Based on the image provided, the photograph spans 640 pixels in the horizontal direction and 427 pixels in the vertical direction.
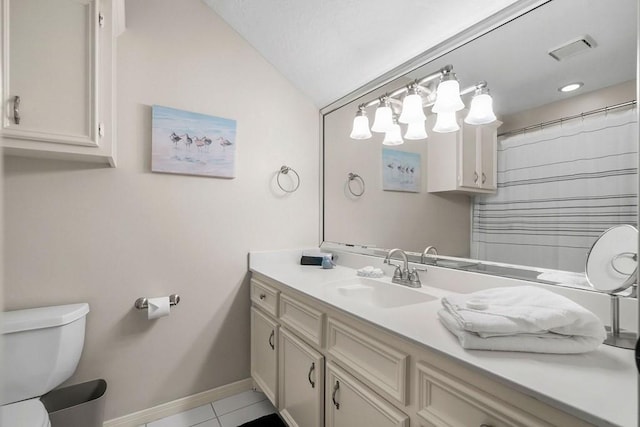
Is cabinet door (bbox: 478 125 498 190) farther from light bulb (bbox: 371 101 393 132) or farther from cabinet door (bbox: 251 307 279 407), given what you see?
cabinet door (bbox: 251 307 279 407)

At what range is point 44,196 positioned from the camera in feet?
4.65

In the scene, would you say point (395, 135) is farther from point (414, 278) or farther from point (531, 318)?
point (531, 318)

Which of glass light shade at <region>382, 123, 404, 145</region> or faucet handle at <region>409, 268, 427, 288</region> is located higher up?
glass light shade at <region>382, 123, 404, 145</region>

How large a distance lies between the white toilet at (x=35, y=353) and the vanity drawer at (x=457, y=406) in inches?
55.2

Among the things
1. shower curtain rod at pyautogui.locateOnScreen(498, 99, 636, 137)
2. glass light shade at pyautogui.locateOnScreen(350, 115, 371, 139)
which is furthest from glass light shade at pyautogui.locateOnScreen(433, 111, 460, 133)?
glass light shade at pyautogui.locateOnScreen(350, 115, 371, 139)

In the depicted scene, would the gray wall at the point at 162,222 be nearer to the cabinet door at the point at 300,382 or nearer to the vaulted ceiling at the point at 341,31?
the vaulted ceiling at the point at 341,31

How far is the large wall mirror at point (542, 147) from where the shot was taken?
0.99m

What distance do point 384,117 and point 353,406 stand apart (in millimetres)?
1512

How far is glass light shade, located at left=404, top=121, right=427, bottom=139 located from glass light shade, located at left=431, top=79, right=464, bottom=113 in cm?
21

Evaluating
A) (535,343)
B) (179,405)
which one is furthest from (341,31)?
(179,405)

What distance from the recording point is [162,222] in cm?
170

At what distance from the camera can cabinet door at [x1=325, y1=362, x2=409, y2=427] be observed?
0.92 metres

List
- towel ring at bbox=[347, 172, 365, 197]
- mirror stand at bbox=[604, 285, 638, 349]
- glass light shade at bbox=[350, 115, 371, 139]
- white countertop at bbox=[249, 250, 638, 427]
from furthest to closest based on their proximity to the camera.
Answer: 1. towel ring at bbox=[347, 172, 365, 197]
2. glass light shade at bbox=[350, 115, 371, 139]
3. mirror stand at bbox=[604, 285, 638, 349]
4. white countertop at bbox=[249, 250, 638, 427]

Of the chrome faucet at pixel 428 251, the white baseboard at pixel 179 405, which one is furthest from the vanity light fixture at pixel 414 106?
the white baseboard at pixel 179 405
